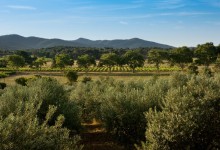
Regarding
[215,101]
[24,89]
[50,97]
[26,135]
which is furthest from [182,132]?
[24,89]

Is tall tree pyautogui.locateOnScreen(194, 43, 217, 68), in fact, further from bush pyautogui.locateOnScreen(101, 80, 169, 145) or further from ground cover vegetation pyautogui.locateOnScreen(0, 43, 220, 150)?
bush pyautogui.locateOnScreen(101, 80, 169, 145)

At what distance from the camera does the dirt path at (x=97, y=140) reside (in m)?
27.6

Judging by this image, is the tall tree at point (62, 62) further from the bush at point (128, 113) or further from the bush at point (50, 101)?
the bush at point (128, 113)

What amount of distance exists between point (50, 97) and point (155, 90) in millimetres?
9983

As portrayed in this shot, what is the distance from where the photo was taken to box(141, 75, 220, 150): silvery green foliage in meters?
16.6

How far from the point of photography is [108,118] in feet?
88.6

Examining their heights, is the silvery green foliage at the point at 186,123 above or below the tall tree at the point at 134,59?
above

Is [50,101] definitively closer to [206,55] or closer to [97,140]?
[97,140]

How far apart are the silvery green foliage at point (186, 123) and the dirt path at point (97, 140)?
10384 millimetres

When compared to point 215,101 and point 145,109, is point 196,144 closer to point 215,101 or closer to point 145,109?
point 215,101

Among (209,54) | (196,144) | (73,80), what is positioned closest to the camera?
(196,144)

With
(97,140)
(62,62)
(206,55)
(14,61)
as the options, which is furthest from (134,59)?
(97,140)

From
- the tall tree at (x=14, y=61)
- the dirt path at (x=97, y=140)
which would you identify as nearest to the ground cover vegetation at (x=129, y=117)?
the dirt path at (x=97, y=140)

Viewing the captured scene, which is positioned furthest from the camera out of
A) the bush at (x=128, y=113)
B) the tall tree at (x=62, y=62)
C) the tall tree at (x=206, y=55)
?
the tall tree at (x=62, y=62)
